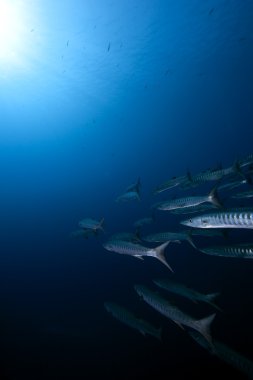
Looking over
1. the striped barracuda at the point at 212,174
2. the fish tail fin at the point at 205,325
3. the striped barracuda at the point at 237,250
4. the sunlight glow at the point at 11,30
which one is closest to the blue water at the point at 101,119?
the sunlight glow at the point at 11,30

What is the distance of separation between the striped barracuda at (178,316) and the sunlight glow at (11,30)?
12.7 meters

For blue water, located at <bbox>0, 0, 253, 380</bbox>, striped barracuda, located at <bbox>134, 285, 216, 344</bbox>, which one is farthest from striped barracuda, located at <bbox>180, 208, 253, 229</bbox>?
blue water, located at <bbox>0, 0, 253, 380</bbox>

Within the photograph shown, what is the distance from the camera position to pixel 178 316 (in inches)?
178

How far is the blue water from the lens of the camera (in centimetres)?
893

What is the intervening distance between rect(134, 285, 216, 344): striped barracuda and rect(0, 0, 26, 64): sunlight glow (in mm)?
12683

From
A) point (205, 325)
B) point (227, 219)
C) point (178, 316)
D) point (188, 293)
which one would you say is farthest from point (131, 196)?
point (205, 325)

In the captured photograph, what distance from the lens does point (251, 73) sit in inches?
1194

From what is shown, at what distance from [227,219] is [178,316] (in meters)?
1.75

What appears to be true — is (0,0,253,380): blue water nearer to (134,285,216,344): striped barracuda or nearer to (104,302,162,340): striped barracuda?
(104,302,162,340): striped barracuda

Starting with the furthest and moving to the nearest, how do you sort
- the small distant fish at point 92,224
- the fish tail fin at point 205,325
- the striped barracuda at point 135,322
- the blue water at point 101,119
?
1. the blue water at point 101,119
2. the small distant fish at point 92,224
3. the striped barracuda at point 135,322
4. the fish tail fin at point 205,325

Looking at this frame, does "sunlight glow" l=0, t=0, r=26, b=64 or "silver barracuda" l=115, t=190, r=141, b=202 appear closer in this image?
"silver barracuda" l=115, t=190, r=141, b=202

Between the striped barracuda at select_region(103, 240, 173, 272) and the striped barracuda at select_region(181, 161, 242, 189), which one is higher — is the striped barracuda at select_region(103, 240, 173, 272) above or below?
below

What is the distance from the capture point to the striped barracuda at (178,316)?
418 centimetres

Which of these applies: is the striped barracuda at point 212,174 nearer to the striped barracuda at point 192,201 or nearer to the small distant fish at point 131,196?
the striped barracuda at point 192,201
